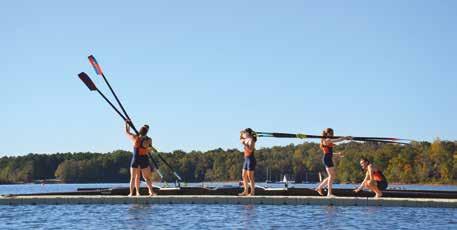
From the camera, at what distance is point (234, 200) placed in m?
24.8

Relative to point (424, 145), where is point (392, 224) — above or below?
below

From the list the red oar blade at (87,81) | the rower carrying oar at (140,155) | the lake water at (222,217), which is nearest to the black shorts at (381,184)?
the lake water at (222,217)

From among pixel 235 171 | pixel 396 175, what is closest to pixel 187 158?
pixel 235 171

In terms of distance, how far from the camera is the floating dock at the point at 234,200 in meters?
23.7

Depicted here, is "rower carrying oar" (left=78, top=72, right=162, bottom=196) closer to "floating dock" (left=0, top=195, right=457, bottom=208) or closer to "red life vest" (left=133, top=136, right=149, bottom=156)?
"red life vest" (left=133, top=136, right=149, bottom=156)

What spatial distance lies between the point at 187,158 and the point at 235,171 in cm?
1234

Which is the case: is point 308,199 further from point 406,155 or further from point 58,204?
point 406,155

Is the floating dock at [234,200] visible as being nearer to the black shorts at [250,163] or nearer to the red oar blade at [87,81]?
the black shorts at [250,163]

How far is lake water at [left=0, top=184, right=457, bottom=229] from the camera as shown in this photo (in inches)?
734

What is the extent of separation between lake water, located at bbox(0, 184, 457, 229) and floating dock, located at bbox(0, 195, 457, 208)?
0.49 meters

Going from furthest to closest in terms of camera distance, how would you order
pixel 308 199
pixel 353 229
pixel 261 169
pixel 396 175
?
pixel 261 169 < pixel 396 175 < pixel 308 199 < pixel 353 229

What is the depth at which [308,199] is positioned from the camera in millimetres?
24328

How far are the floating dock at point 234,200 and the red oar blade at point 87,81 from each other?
14.0ft

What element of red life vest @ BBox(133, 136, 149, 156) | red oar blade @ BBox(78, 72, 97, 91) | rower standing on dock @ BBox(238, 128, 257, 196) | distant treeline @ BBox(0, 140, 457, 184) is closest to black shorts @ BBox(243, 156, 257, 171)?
rower standing on dock @ BBox(238, 128, 257, 196)
